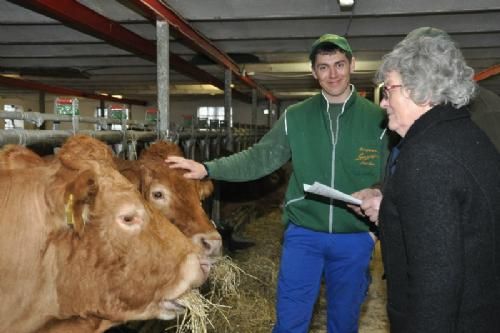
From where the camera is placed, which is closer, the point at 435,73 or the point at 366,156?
the point at 435,73

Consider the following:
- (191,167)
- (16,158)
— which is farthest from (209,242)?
(16,158)

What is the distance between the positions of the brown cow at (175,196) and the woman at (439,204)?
1.69 m

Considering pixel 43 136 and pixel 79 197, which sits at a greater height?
pixel 43 136

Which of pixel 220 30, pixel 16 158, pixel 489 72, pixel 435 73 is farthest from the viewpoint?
pixel 489 72

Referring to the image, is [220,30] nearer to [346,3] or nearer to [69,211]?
[346,3]

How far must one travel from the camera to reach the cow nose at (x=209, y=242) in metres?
3.31

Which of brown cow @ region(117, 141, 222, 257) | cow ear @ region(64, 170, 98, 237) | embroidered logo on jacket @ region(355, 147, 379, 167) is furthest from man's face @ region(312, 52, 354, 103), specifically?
cow ear @ region(64, 170, 98, 237)

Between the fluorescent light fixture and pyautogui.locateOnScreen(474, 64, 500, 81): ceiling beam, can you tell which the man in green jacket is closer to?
the fluorescent light fixture

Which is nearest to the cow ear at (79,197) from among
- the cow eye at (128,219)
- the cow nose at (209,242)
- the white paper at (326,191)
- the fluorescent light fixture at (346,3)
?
the cow eye at (128,219)

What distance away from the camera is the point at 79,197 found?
1927mm

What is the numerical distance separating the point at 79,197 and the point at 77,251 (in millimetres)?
262

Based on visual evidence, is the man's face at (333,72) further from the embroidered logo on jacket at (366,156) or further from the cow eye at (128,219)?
the cow eye at (128,219)

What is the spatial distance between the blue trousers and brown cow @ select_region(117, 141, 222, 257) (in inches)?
21.1

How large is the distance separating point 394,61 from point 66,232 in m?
1.45
